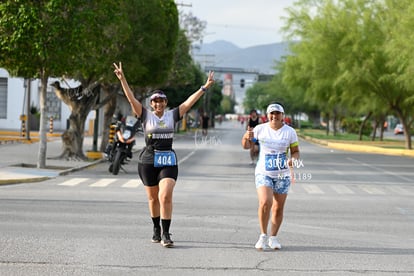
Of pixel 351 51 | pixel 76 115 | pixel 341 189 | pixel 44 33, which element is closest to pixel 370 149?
pixel 351 51

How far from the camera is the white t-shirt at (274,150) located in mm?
9570

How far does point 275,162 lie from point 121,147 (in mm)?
13198

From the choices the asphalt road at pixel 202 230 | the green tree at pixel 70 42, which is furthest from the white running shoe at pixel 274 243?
the green tree at pixel 70 42

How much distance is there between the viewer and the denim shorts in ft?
31.2

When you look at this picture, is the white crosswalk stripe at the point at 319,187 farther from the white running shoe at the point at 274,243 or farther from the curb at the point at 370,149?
the curb at the point at 370,149

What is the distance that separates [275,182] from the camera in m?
9.59

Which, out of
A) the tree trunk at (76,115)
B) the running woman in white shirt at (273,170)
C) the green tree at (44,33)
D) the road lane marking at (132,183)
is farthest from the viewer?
the tree trunk at (76,115)

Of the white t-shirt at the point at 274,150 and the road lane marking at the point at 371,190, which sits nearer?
the white t-shirt at the point at 274,150

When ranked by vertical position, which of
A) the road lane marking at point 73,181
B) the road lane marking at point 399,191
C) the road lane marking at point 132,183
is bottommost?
the road lane marking at point 73,181

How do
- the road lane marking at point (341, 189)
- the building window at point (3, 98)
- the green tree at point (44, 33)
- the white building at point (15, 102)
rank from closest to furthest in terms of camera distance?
the road lane marking at point (341, 189) → the green tree at point (44, 33) → the white building at point (15, 102) → the building window at point (3, 98)

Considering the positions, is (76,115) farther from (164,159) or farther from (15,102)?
(15,102)

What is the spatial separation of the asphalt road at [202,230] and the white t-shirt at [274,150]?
38.0 inches

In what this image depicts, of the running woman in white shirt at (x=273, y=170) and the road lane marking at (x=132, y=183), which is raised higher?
the running woman in white shirt at (x=273, y=170)

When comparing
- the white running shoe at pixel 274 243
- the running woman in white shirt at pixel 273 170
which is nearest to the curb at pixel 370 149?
the running woman in white shirt at pixel 273 170
